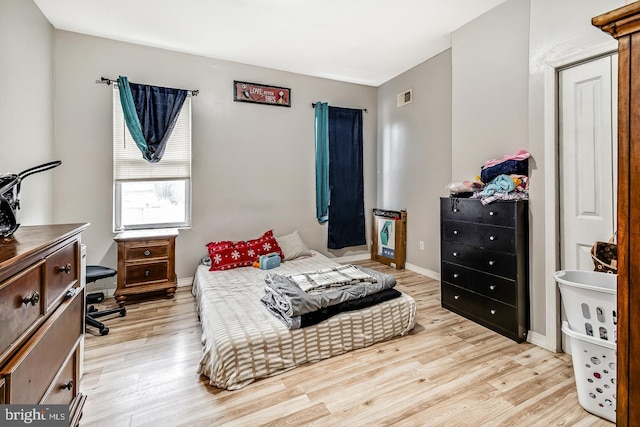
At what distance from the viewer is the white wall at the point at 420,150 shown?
374 cm

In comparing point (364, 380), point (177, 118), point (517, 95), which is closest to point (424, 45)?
point (517, 95)

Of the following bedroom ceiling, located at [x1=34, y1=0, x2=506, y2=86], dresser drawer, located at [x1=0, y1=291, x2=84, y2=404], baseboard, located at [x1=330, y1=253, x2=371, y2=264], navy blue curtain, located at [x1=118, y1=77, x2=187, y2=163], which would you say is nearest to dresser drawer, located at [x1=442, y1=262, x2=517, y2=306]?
baseboard, located at [x1=330, y1=253, x2=371, y2=264]

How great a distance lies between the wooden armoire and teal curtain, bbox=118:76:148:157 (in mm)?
3755

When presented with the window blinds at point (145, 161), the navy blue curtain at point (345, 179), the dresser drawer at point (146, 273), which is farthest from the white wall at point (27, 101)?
the navy blue curtain at point (345, 179)

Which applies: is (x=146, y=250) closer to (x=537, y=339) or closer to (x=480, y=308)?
(x=480, y=308)

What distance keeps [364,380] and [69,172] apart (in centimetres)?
352

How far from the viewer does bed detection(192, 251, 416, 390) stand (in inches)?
73.5

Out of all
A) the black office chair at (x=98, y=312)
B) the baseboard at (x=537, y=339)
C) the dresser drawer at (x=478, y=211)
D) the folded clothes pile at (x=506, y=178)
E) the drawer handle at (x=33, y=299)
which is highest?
the folded clothes pile at (x=506, y=178)

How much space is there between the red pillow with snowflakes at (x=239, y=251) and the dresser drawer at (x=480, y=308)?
6.40ft

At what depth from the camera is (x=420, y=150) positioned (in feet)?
13.4

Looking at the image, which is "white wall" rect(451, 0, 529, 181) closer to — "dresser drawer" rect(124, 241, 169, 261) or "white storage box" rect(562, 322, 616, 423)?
"white storage box" rect(562, 322, 616, 423)

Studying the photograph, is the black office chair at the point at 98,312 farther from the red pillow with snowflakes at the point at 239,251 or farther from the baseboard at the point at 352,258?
the baseboard at the point at 352,258

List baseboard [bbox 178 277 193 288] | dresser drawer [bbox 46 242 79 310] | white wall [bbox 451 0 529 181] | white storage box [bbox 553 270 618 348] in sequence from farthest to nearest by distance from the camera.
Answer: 1. baseboard [bbox 178 277 193 288]
2. white wall [bbox 451 0 529 181]
3. white storage box [bbox 553 270 618 348]
4. dresser drawer [bbox 46 242 79 310]

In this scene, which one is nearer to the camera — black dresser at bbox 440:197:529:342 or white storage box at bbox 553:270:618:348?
white storage box at bbox 553:270:618:348
